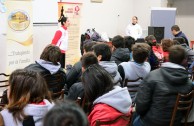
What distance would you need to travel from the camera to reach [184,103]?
8.93ft

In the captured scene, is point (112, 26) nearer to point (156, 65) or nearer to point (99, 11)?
point (99, 11)

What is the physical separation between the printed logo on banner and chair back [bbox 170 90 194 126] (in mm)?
3530

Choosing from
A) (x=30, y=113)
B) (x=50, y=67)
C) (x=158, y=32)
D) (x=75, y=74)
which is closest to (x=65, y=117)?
(x=30, y=113)

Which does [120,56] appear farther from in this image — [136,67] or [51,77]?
[51,77]

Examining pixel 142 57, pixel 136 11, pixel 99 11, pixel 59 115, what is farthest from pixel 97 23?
pixel 59 115

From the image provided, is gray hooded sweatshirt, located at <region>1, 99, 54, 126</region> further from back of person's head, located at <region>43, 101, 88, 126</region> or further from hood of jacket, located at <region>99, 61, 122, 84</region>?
hood of jacket, located at <region>99, 61, 122, 84</region>

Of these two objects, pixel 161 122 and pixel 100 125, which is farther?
pixel 161 122

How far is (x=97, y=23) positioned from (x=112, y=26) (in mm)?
858

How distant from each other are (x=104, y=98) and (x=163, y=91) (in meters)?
0.77

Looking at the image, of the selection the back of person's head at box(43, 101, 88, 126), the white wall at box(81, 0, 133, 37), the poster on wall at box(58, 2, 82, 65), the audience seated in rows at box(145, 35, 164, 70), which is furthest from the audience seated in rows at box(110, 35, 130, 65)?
the white wall at box(81, 0, 133, 37)

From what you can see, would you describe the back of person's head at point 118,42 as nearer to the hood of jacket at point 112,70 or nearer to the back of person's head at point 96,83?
the hood of jacket at point 112,70

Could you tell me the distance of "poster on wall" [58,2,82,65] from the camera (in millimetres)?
7203

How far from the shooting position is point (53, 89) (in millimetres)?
3420

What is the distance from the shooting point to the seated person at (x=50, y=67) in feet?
11.1
